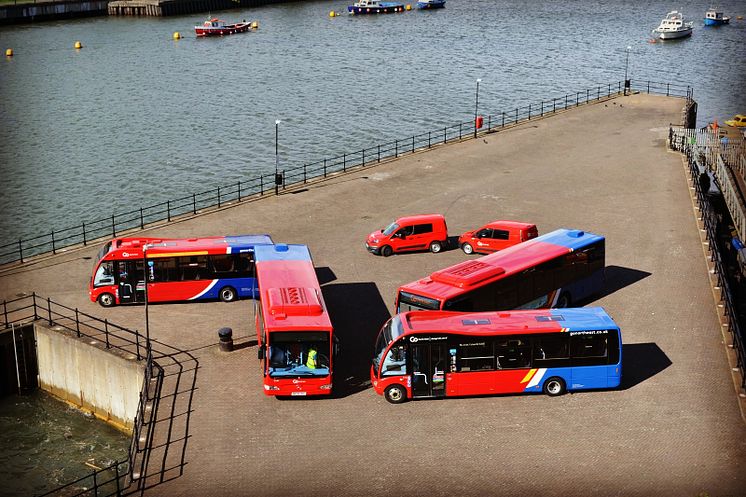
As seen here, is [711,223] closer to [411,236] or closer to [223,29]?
[411,236]

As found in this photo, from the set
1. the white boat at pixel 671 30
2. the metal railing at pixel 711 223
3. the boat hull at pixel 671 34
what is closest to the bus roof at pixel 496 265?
→ the metal railing at pixel 711 223

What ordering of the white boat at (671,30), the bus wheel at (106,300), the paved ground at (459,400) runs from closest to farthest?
the paved ground at (459,400)
the bus wheel at (106,300)
the white boat at (671,30)

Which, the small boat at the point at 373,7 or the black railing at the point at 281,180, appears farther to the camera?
the small boat at the point at 373,7

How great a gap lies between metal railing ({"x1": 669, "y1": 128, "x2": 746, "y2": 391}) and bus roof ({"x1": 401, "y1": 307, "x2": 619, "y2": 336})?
5.06 metres

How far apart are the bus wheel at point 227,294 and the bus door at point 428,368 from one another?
34.4 feet

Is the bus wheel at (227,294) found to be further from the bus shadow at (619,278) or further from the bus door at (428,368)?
the bus shadow at (619,278)

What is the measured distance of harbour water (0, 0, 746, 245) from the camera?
72875mm

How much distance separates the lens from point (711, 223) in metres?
45.4

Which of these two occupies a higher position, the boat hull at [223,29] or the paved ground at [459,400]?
the boat hull at [223,29]

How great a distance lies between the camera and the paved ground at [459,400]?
25781 mm

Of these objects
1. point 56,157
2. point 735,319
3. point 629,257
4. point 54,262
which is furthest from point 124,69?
point 735,319

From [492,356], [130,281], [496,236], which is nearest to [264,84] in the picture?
[496,236]

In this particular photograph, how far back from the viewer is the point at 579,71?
111m

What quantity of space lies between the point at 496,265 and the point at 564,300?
3436 millimetres
